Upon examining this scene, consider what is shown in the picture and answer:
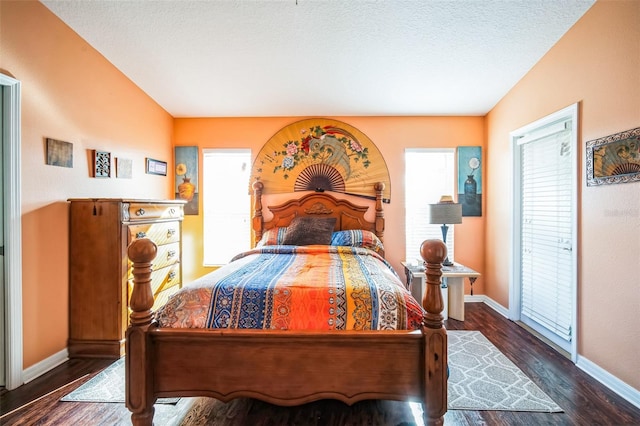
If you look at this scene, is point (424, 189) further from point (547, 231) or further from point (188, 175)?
point (188, 175)

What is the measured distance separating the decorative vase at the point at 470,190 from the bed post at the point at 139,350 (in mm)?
3683

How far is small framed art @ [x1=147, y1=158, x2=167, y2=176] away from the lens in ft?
11.4

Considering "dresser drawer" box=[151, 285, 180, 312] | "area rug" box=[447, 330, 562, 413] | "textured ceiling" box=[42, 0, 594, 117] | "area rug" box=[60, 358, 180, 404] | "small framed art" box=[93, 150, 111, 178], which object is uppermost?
"textured ceiling" box=[42, 0, 594, 117]

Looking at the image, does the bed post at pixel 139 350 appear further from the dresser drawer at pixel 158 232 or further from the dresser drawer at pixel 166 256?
the dresser drawer at pixel 166 256

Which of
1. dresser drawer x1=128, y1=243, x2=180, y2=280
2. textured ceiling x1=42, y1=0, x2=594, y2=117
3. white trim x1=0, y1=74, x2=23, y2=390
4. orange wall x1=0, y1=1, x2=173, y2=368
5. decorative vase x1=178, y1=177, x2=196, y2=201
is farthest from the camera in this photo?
decorative vase x1=178, y1=177, x2=196, y2=201

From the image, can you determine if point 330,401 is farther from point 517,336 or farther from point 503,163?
point 503,163

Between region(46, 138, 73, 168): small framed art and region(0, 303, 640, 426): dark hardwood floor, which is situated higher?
region(46, 138, 73, 168): small framed art

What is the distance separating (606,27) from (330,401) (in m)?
3.21

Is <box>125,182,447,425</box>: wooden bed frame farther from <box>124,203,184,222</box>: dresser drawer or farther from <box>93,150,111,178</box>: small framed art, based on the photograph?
<box>93,150,111,178</box>: small framed art

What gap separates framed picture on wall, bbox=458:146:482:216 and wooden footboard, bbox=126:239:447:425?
2.74m

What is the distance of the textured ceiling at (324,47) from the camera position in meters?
2.18

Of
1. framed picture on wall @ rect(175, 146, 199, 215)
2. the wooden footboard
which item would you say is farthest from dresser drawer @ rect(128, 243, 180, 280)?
the wooden footboard

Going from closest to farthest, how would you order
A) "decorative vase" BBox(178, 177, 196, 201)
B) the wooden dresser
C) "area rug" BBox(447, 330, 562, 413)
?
1. "area rug" BBox(447, 330, 562, 413)
2. the wooden dresser
3. "decorative vase" BBox(178, 177, 196, 201)

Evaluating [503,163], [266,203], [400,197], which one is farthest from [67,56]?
[503,163]
